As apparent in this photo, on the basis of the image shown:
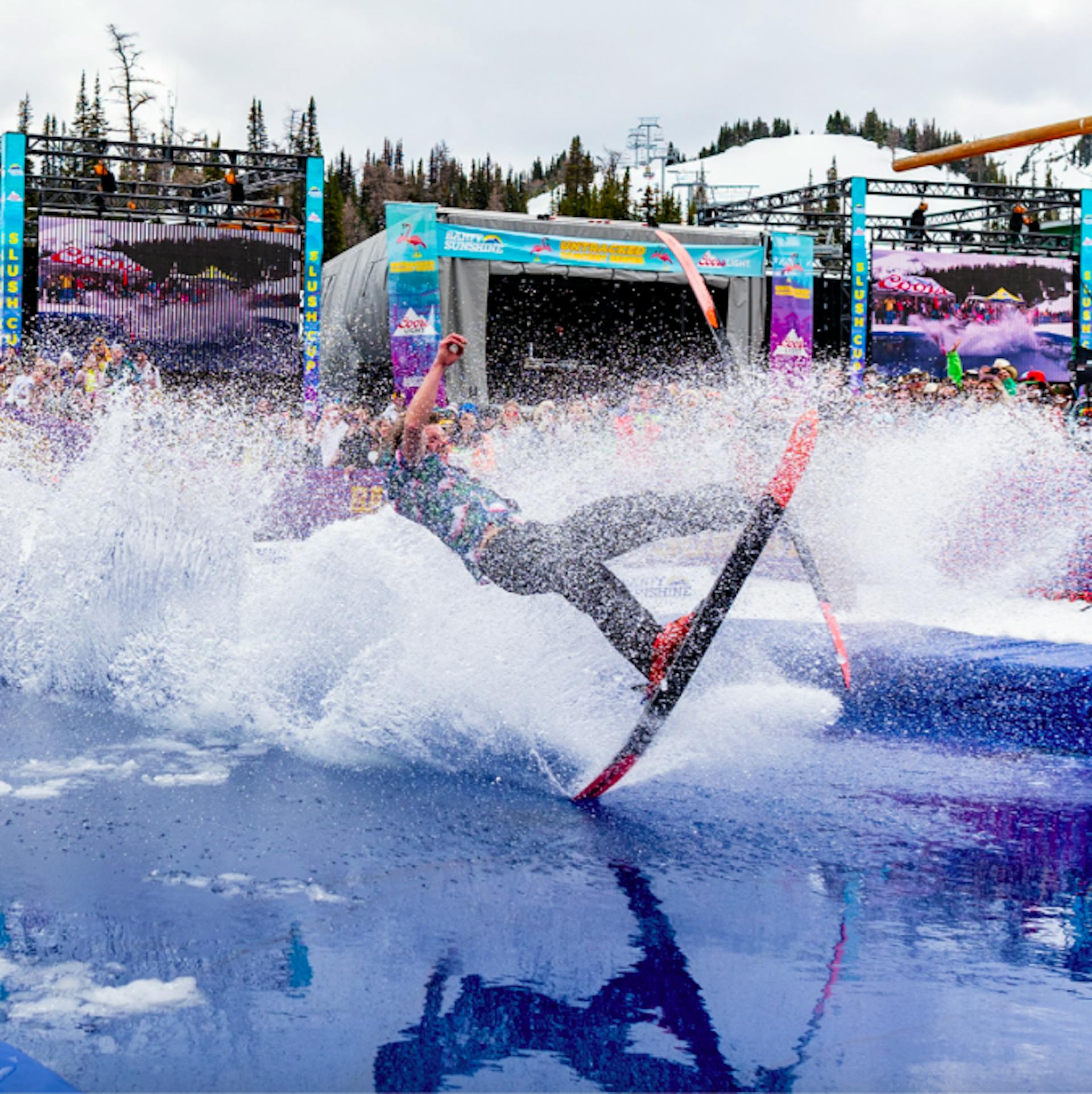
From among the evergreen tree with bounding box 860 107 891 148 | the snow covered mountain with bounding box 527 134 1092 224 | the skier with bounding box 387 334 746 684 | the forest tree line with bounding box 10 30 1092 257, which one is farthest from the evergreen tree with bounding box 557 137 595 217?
the evergreen tree with bounding box 860 107 891 148

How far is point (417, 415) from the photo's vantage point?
16.2 ft

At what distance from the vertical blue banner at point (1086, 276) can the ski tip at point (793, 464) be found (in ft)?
46.2

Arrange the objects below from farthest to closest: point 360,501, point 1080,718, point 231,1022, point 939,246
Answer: point 939,246
point 360,501
point 1080,718
point 231,1022

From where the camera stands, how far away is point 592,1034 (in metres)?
2.67

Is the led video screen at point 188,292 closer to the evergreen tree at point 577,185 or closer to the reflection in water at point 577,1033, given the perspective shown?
the reflection in water at point 577,1033

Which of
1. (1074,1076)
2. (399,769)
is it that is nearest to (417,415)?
(399,769)

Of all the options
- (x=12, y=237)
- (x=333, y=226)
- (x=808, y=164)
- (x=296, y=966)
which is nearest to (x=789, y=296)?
(x=12, y=237)

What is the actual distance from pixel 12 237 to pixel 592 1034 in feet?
40.6

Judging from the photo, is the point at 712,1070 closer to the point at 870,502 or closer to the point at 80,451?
the point at 870,502

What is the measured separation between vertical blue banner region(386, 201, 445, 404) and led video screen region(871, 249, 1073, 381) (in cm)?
622

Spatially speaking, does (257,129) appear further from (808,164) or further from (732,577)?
(808,164)

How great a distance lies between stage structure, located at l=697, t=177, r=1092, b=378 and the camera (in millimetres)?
16469

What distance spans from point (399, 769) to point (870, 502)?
464cm

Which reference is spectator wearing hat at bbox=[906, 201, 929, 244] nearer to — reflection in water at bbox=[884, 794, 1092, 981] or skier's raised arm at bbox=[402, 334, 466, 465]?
skier's raised arm at bbox=[402, 334, 466, 465]
